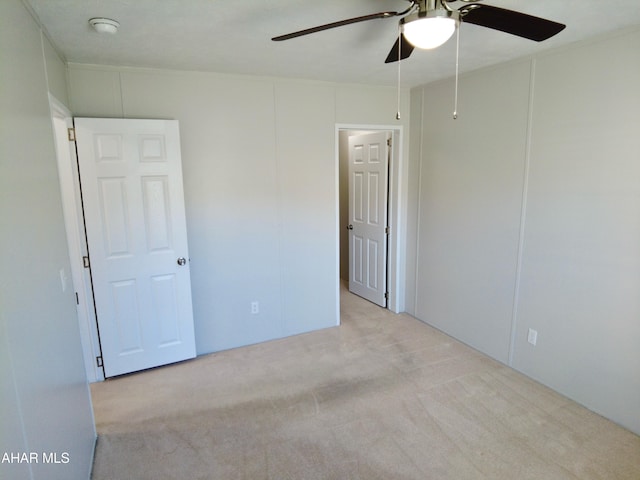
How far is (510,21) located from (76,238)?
308 centimetres

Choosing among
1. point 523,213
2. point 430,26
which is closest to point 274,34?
point 430,26

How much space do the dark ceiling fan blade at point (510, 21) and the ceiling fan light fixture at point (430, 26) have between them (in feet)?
0.35

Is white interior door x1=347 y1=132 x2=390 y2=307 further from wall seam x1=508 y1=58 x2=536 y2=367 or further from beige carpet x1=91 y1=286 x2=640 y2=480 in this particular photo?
wall seam x1=508 y1=58 x2=536 y2=367

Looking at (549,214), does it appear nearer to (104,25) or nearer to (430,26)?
(430,26)

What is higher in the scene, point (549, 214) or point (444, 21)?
point (444, 21)

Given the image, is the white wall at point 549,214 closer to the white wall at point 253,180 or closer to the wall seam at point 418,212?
the wall seam at point 418,212

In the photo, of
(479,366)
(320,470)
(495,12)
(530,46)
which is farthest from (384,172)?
(320,470)

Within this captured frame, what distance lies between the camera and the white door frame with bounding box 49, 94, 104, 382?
8.79 ft

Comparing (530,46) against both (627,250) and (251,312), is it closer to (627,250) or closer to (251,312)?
(627,250)

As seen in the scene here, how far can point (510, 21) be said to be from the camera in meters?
1.58

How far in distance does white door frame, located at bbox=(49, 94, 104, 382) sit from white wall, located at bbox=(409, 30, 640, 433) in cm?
315

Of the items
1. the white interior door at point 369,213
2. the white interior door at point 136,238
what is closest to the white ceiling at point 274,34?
the white interior door at point 136,238

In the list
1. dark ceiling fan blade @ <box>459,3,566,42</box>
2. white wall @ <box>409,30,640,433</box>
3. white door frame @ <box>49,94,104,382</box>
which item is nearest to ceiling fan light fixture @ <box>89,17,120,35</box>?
white door frame @ <box>49,94,104,382</box>

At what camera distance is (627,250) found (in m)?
2.35
